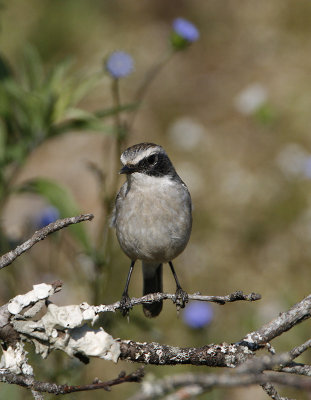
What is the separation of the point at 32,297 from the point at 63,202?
223 cm

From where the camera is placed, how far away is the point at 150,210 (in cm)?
433

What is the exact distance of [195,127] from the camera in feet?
32.1

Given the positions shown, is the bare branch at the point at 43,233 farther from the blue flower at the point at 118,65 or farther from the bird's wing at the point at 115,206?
the blue flower at the point at 118,65

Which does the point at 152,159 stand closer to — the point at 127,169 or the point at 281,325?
the point at 127,169

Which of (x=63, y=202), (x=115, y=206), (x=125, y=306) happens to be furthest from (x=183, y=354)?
(x=63, y=202)

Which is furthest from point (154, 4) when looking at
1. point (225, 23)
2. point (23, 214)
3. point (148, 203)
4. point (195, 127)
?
point (148, 203)

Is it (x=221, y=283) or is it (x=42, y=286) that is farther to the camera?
(x=221, y=283)

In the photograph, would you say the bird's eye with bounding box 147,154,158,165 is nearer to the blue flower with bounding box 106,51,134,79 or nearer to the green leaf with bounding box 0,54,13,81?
the blue flower with bounding box 106,51,134,79

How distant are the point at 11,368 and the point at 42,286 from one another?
316 millimetres

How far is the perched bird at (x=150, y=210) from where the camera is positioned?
4.25 m

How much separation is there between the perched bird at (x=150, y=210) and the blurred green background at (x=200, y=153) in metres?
0.43

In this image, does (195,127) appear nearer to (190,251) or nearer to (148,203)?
(190,251)

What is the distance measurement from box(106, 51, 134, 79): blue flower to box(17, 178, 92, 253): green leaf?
1.03 m

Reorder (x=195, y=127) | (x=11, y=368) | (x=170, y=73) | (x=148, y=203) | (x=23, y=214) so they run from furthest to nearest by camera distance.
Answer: (x=170, y=73) → (x=195, y=127) → (x=23, y=214) → (x=148, y=203) → (x=11, y=368)
